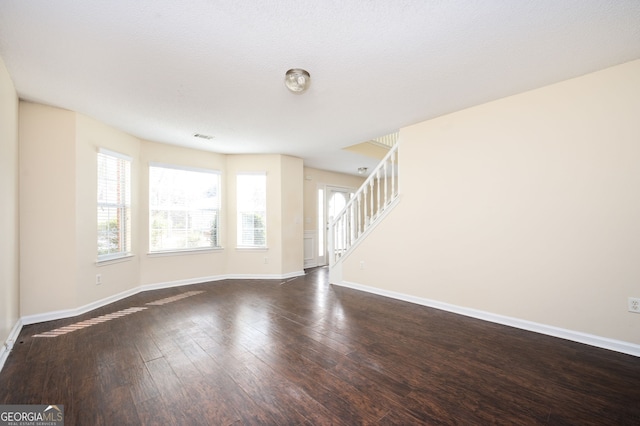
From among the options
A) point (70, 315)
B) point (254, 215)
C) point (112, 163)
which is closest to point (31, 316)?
point (70, 315)

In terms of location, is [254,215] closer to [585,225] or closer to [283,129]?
[283,129]

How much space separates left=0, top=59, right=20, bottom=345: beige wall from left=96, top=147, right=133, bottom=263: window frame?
0.75 meters

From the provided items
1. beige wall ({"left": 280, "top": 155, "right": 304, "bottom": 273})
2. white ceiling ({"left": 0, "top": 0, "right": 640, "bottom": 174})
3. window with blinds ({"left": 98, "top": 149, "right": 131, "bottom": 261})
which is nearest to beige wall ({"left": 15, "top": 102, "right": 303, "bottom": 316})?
window with blinds ({"left": 98, "top": 149, "right": 131, "bottom": 261})

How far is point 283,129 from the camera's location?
3.62 m

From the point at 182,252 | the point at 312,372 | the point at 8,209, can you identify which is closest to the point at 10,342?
the point at 8,209

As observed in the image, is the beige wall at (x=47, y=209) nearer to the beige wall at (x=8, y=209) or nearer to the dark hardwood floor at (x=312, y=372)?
the beige wall at (x=8, y=209)

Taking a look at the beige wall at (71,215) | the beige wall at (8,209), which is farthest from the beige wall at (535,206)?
the beige wall at (8,209)

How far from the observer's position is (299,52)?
1.95m

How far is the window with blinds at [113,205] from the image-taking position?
345cm

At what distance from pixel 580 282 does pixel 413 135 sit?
243 cm

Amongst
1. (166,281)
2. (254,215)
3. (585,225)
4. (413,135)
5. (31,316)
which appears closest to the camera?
(585,225)

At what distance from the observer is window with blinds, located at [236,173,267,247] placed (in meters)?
5.08

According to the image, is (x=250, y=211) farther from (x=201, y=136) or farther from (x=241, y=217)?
(x=201, y=136)

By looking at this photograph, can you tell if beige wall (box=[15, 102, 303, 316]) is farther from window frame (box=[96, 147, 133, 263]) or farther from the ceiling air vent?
the ceiling air vent
